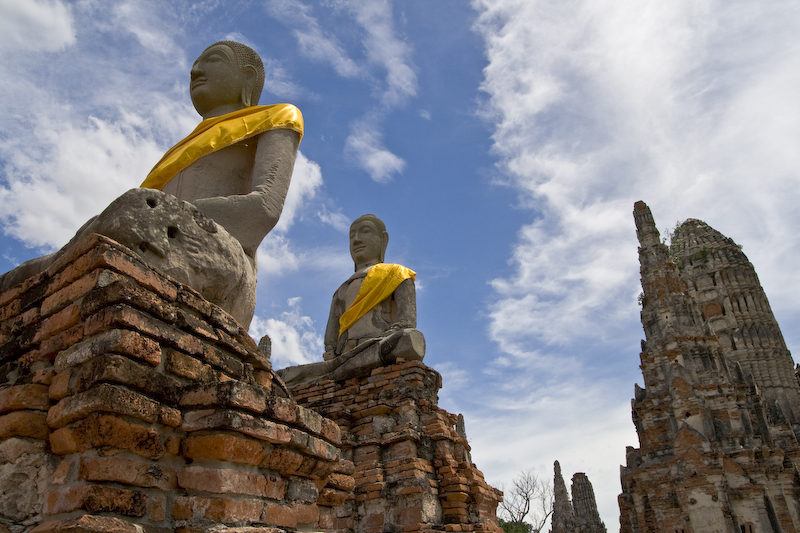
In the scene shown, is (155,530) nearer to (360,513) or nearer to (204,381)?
(204,381)

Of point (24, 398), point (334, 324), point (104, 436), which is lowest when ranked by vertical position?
point (104, 436)

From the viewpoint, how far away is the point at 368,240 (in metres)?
8.29

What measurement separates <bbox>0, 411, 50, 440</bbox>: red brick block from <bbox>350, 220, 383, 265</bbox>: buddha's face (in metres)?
6.36

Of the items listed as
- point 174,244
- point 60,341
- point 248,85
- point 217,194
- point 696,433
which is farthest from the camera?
point 696,433

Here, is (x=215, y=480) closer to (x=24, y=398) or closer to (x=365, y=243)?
(x=24, y=398)

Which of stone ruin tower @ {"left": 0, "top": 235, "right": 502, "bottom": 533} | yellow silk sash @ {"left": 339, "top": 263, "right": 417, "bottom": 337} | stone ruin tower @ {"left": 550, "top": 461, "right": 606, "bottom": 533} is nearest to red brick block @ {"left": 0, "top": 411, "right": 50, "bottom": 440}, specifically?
stone ruin tower @ {"left": 0, "top": 235, "right": 502, "bottom": 533}

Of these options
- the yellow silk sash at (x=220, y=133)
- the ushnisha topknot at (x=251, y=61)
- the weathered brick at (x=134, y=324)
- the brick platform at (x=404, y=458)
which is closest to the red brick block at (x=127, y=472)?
the weathered brick at (x=134, y=324)

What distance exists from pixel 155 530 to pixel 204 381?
0.61 m

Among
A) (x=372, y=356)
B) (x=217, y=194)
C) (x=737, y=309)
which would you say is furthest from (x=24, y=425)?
(x=737, y=309)

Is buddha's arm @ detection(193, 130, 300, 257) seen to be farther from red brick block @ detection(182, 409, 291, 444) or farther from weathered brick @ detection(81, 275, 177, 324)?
red brick block @ detection(182, 409, 291, 444)

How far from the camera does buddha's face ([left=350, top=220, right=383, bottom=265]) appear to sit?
8258 millimetres

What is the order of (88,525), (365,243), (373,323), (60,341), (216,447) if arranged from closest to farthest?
(88,525), (216,447), (60,341), (373,323), (365,243)

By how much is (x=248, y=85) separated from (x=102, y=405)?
3.28 meters

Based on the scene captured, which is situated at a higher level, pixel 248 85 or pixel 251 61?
pixel 251 61
